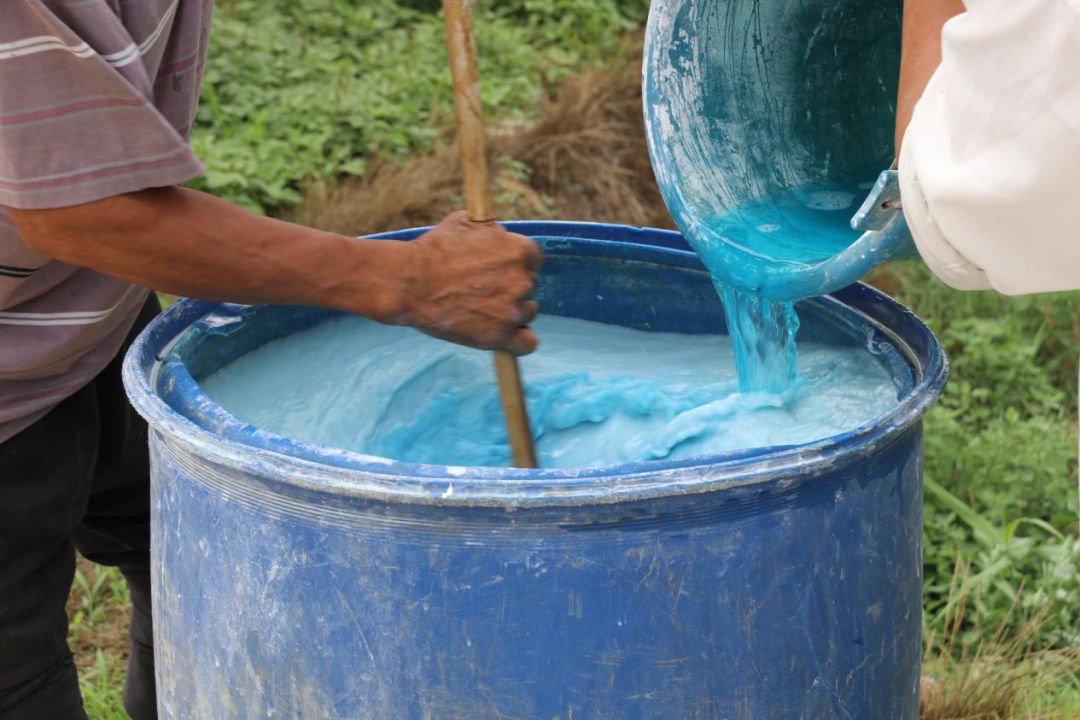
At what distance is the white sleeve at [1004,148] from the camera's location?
3.93 ft

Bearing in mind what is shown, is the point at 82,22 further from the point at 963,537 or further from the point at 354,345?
the point at 963,537

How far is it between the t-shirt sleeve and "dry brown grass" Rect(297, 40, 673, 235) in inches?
112

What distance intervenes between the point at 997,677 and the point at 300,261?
1629 mm

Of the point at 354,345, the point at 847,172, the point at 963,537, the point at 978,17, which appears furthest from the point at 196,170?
the point at 963,537

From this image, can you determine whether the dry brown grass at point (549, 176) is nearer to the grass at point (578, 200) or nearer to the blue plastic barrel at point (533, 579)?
the grass at point (578, 200)

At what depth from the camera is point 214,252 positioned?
Result: 5.23 feet

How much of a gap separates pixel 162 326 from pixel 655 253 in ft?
2.72

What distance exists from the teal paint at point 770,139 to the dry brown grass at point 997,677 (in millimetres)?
933

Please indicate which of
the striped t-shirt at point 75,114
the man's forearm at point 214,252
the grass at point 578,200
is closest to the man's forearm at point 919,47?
the man's forearm at point 214,252

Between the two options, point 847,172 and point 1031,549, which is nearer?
point 847,172

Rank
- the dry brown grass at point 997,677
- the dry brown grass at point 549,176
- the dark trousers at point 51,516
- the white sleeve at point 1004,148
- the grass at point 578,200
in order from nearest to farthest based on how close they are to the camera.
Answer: the white sleeve at point 1004,148
the dark trousers at point 51,516
the dry brown grass at point 997,677
the grass at point 578,200
the dry brown grass at point 549,176

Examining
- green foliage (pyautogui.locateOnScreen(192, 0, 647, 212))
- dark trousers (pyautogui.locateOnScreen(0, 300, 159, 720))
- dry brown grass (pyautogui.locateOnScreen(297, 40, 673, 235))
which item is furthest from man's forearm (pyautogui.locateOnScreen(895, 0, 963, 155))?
green foliage (pyautogui.locateOnScreen(192, 0, 647, 212))

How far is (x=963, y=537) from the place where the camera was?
303cm

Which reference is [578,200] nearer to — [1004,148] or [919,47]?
[919,47]
